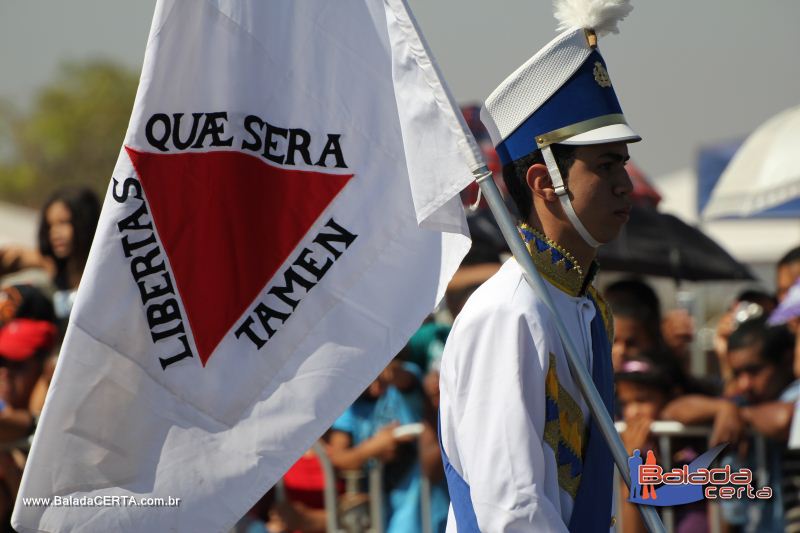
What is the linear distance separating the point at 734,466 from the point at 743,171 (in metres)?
4.14

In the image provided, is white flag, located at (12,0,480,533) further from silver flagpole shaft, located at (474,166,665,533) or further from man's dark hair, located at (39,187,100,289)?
man's dark hair, located at (39,187,100,289)

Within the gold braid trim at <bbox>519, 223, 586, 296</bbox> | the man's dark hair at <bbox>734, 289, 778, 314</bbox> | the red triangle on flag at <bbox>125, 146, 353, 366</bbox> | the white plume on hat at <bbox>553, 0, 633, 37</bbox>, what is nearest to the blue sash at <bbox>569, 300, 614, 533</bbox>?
the gold braid trim at <bbox>519, 223, 586, 296</bbox>

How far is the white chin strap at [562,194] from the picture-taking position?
3.19m

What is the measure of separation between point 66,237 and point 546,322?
434cm

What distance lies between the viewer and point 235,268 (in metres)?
3.62

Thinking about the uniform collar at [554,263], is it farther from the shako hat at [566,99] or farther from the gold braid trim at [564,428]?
the gold braid trim at [564,428]

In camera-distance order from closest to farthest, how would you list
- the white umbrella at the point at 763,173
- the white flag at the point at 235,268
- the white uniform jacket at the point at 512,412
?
the white uniform jacket at the point at 512,412 → the white flag at the point at 235,268 → the white umbrella at the point at 763,173

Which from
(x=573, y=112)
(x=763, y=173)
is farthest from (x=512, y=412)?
(x=763, y=173)

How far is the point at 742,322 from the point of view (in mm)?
6527

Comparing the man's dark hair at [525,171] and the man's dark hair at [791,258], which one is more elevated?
the man's dark hair at [525,171]

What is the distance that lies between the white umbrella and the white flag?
5888 mm

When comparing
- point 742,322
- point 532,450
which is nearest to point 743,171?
point 742,322

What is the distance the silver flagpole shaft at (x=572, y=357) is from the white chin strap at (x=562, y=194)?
0.16 meters

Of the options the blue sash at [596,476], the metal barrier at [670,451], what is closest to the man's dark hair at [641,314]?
the metal barrier at [670,451]
